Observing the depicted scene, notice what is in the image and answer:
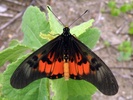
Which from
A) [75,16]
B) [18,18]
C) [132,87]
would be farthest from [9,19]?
[132,87]

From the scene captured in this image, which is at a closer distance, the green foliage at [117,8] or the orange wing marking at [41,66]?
the orange wing marking at [41,66]

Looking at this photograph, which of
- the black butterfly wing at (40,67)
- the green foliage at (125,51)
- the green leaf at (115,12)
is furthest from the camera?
the green leaf at (115,12)

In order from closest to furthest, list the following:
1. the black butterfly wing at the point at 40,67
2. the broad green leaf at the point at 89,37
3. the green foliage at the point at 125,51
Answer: the black butterfly wing at the point at 40,67 < the broad green leaf at the point at 89,37 < the green foliage at the point at 125,51

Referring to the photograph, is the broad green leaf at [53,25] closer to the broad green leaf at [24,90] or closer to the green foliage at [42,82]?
the green foliage at [42,82]

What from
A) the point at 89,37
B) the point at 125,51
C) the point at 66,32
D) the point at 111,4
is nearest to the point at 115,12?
the point at 111,4

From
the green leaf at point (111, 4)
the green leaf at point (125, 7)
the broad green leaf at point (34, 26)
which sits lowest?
the broad green leaf at point (34, 26)

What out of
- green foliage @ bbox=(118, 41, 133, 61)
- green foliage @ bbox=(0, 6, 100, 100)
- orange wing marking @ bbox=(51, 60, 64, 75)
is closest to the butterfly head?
green foliage @ bbox=(0, 6, 100, 100)

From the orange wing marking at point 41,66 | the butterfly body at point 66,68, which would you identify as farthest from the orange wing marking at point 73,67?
the orange wing marking at point 41,66
